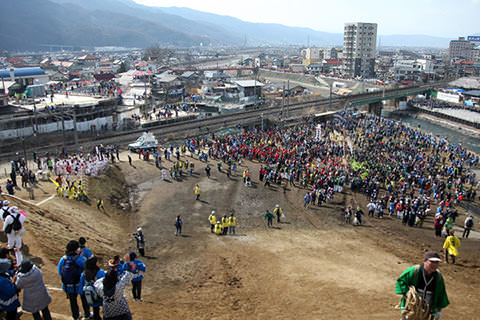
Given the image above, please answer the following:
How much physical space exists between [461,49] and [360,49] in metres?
81.7

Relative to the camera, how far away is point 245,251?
14.9 metres

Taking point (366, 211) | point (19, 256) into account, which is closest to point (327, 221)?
point (366, 211)

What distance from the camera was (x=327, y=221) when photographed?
67.0 ft

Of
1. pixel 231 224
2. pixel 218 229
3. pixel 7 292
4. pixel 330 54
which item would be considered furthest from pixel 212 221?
pixel 330 54

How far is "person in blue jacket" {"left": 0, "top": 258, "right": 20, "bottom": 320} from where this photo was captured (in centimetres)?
594

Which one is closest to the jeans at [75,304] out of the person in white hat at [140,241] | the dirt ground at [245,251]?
the dirt ground at [245,251]

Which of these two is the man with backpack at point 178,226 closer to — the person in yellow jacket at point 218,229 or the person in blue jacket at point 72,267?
the person in yellow jacket at point 218,229

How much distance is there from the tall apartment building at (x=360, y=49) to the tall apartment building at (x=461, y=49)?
237 feet

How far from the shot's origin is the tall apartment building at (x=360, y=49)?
4353 inches

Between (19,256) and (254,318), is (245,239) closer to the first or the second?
(254,318)

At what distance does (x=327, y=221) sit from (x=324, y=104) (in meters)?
43.4

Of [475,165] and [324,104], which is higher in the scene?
[324,104]

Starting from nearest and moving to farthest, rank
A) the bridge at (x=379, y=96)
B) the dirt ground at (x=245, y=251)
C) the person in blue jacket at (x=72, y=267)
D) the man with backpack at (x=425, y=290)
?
Answer: 1. the man with backpack at (x=425, y=290)
2. the person in blue jacket at (x=72, y=267)
3. the dirt ground at (x=245, y=251)
4. the bridge at (x=379, y=96)

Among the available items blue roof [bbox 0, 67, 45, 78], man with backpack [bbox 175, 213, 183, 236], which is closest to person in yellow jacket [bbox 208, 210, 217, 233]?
man with backpack [bbox 175, 213, 183, 236]
